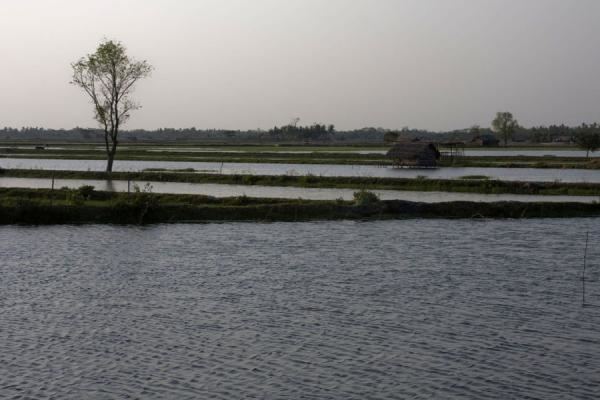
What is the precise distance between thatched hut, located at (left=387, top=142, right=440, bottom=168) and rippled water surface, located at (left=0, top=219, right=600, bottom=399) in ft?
106

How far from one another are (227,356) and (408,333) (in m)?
3.26

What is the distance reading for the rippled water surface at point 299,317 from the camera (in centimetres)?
1084

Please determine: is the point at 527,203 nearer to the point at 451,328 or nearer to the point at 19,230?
the point at 451,328

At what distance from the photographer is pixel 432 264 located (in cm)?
1909

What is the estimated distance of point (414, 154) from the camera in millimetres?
55656

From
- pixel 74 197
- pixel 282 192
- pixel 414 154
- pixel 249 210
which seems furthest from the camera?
pixel 414 154

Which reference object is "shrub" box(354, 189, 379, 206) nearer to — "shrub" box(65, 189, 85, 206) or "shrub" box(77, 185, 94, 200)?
"shrub" box(65, 189, 85, 206)

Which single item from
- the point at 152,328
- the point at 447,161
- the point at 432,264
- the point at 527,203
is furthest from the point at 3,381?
the point at 447,161

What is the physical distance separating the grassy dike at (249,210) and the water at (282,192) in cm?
290

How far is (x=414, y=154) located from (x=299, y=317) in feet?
140

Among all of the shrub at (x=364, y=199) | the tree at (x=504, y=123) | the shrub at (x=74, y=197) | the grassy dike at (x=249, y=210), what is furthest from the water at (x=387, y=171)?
the tree at (x=504, y=123)

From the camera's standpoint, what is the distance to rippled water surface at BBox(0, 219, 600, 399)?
1084 cm

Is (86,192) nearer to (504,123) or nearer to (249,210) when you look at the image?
(249,210)

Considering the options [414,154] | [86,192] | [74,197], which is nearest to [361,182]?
[86,192]
